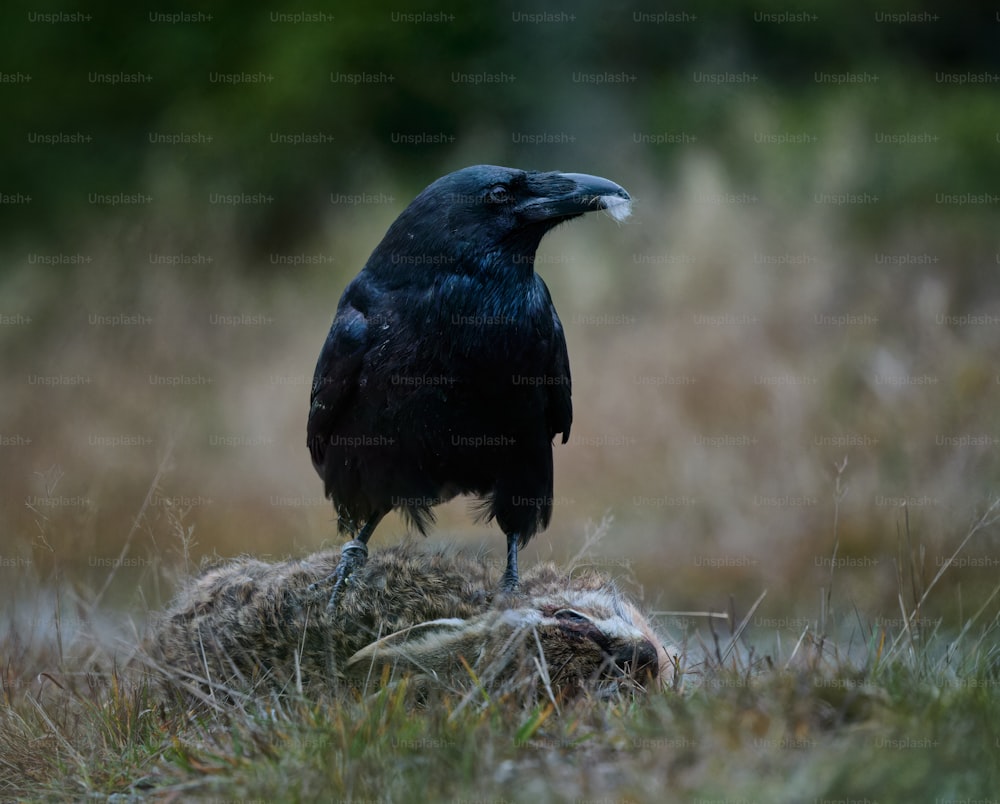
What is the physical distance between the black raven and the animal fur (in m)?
0.47

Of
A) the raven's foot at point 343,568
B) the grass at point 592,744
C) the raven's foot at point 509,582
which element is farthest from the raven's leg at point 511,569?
the grass at point 592,744

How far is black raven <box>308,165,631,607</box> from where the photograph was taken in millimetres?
4266

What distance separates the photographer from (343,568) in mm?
3797

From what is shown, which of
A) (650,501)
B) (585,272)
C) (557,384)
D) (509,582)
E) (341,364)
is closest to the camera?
(509,582)

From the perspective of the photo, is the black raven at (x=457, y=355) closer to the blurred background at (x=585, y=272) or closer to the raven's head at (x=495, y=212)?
the raven's head at (x=495, y=212)

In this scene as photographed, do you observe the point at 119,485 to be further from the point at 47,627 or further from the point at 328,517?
the point at 47,627

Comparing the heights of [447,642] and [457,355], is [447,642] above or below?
below

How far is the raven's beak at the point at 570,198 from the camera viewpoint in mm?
4340

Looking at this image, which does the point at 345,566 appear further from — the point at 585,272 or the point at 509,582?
the point at 585,272

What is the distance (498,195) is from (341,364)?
0.89m

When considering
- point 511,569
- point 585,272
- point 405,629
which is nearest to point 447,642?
point 405,629

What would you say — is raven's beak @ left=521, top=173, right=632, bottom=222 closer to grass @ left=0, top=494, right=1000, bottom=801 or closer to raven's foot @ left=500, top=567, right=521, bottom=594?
raven's foot @ left=500, top=567, right=521, bottom=594

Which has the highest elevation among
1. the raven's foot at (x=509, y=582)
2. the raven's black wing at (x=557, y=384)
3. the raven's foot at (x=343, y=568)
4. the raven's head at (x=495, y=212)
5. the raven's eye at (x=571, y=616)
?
the raven's head at (x=495, y=212)

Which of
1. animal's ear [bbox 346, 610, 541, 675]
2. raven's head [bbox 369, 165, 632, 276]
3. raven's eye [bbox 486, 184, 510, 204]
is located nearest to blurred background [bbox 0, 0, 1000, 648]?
animal's ear [bbox 346, 610, 541, 675]
